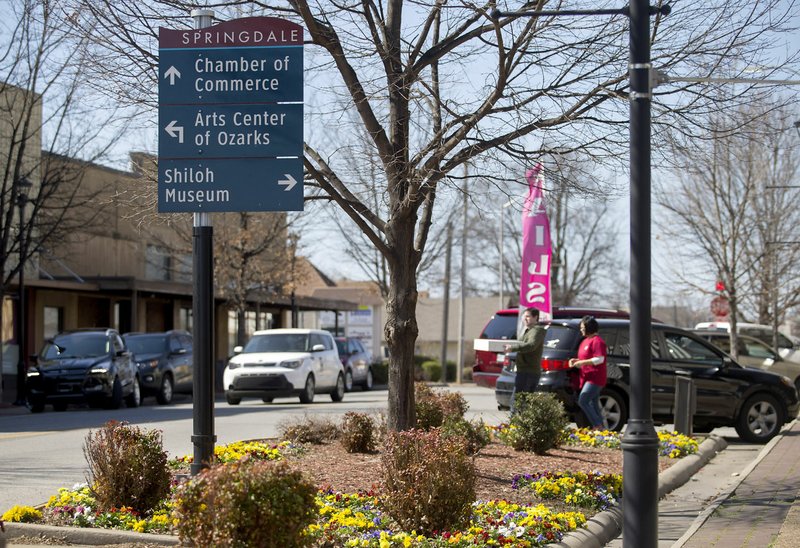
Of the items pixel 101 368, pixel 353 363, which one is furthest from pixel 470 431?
pixel 353 363

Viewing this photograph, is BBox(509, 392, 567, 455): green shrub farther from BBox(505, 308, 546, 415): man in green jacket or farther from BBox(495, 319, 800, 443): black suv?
BBox(495, 319, 800, 443): black suv

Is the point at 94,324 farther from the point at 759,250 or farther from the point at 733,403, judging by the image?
the point at 733,403

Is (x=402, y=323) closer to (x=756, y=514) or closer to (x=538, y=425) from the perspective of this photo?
(x=538, y=425)

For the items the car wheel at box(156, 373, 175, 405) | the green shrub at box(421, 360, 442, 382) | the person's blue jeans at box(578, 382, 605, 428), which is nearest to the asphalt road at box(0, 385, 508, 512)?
the person's blue jeans at box(578, 382, 605, 428)

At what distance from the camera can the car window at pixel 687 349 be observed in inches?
660

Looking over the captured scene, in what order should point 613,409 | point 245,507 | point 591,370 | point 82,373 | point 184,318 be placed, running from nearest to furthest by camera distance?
point 245,507 → point 591,370 → point 613,409 → point 82,373 → point 184,318

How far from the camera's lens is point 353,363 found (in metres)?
35.1

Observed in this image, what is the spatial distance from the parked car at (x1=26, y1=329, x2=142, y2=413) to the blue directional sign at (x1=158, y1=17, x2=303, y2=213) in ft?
50.3

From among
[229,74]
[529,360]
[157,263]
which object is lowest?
[529,360]

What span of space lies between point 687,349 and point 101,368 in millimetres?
12299

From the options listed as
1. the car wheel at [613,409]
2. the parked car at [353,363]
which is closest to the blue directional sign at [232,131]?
the car wheel at [613,409]

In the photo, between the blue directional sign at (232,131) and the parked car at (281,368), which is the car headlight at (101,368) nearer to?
the parked car at (281,368)

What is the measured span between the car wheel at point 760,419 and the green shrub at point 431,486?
978 centimetres

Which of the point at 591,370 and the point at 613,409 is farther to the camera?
the point at 613,409
